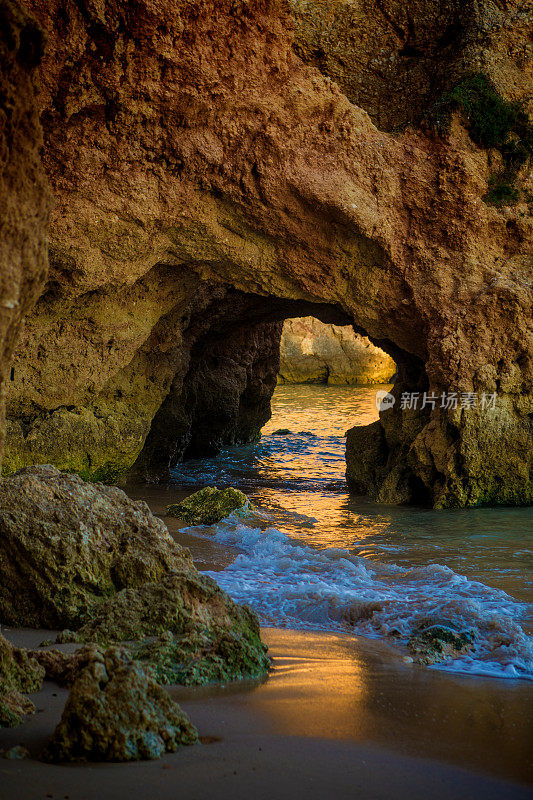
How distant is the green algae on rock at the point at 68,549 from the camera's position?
158 inches

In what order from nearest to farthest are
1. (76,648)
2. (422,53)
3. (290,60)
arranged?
1. (76,648)
2. (290,60)
3. (422,53)

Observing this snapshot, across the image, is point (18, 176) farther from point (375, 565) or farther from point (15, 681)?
point (375, 565)

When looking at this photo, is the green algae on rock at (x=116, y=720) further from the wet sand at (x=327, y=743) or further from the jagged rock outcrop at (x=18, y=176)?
the jagged rock outcrop at (x=18, y=176)

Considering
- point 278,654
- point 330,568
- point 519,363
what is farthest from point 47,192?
A: point 519,363

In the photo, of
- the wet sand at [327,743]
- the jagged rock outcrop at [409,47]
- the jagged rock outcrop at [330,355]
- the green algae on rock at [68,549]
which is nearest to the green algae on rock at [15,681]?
the wet sand at [327,743]

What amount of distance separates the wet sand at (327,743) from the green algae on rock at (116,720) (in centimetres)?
5

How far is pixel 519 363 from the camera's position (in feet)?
27.6

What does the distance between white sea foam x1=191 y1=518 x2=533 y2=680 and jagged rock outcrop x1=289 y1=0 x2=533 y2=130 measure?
5435mm

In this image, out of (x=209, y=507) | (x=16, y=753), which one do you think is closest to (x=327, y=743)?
(x=16, y=753)

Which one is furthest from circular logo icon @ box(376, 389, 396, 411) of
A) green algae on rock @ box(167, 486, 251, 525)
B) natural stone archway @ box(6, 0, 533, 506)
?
green algae on rock @ box(167, 486, 251, 525)

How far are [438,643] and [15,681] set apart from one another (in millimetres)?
2300

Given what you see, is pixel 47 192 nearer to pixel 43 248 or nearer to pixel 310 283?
pixel 43 248

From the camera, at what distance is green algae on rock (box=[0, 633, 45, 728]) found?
8.32 ft

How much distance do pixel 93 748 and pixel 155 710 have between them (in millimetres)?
238
